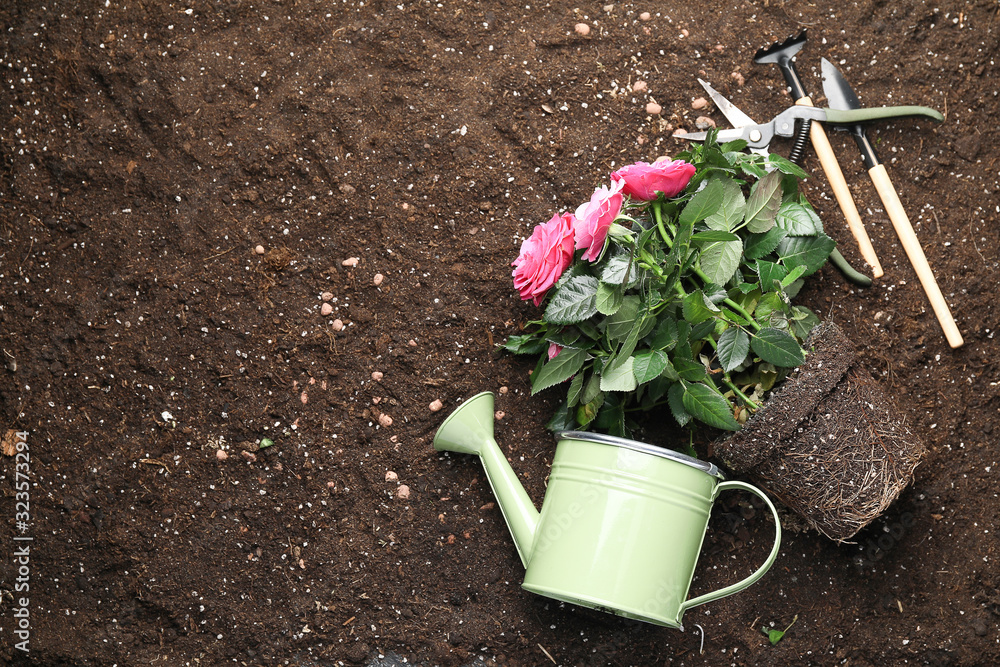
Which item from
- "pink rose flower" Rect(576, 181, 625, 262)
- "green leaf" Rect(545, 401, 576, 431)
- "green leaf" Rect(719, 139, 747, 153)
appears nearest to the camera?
"pink rose flower" Rect(576, 181, 625, 262)

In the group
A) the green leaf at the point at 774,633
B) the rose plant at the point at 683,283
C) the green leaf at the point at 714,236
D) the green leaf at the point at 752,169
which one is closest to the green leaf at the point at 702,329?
the rose plant at the point at 683,283

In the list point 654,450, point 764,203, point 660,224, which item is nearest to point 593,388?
point 654,450

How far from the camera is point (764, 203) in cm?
97

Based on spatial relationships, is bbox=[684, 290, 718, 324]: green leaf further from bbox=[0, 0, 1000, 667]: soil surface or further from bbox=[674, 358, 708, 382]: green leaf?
bbox=[0, 0, 1000, 667]: soil surface

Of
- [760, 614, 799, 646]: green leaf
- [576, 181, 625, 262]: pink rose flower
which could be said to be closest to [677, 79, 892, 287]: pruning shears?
[576, 181, 625, 262]: pink rose flower

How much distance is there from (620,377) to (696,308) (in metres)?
0.15

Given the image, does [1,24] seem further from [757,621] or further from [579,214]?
[757,621]

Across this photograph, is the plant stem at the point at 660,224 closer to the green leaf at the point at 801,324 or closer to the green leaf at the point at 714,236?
the green leaf at the point at 714,236

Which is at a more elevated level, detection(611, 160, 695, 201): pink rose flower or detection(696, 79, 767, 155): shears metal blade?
detection(611, 160, 695, 201): pink rose flower

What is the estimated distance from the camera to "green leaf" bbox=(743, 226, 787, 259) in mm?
992

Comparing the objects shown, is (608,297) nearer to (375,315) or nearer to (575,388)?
(575,388)

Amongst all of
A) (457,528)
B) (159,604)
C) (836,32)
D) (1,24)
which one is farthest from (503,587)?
(1,24)

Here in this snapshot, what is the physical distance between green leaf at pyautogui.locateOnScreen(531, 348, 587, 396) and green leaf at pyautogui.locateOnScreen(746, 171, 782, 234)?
31 cm

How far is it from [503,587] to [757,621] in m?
0.44
